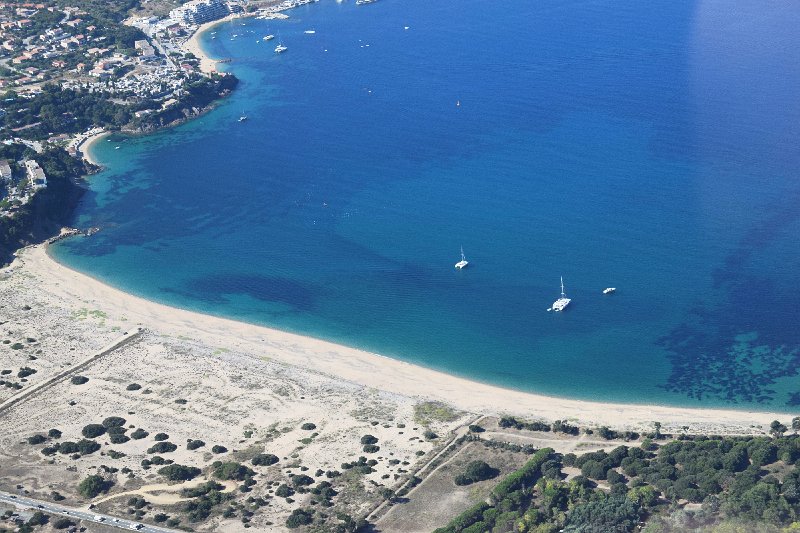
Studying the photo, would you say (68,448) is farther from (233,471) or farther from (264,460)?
(264,460)

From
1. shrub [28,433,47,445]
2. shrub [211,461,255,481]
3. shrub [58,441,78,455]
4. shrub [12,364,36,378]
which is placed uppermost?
shrub [12,364,36,378]

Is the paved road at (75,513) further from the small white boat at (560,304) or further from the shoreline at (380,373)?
the small white boat at (560,304)

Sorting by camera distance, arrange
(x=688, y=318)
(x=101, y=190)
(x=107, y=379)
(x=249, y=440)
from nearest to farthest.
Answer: (x=249, y=440), (x=107, y=379), (x=688, y=318), (x=101, y=190)

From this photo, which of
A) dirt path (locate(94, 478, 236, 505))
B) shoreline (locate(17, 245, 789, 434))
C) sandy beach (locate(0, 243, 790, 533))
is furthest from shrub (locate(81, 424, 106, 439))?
shoreline (locate(17, 245, 789, 434))

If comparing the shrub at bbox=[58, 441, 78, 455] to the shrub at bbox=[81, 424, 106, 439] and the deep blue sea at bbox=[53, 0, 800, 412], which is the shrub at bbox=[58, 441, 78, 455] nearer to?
the shrub at bbox=[81, 424, 106, 439]

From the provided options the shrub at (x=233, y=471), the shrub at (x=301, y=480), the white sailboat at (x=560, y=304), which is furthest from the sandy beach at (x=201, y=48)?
the shrub at (x=301, y=480)

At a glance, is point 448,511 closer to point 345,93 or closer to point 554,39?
point 345,93

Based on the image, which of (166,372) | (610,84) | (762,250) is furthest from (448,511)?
(610,84)
